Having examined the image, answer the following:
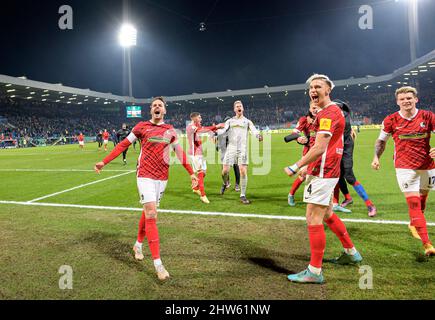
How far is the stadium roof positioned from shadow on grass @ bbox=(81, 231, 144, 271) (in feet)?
143

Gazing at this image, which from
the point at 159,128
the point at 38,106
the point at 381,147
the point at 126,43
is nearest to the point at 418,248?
the point at 381,147

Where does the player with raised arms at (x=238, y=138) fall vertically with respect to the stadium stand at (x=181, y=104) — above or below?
below

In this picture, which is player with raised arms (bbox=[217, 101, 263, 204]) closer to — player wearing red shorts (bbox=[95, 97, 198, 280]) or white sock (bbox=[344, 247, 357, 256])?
player wearing red shorts (bbox=[95, 97, 198, 280])

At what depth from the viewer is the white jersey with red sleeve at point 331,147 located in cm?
340

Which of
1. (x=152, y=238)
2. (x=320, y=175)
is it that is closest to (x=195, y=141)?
(x=152, y=238)

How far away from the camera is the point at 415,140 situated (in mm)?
4555

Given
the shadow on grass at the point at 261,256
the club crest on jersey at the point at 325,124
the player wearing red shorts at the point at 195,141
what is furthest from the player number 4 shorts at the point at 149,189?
the player wearing red shorts at the point at 195,141

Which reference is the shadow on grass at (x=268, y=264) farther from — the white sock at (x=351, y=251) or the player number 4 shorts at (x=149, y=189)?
the player number 4 shorts at (x=149, y=189)

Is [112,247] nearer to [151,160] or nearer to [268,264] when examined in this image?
[151,160]

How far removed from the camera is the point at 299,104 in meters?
69.8

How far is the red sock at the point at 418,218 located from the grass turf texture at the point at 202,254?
24cm

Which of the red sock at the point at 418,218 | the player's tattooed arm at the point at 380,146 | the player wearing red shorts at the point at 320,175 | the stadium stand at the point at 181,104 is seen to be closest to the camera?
the player wearing red shorts at the point at 320,175

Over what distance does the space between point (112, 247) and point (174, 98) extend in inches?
2553
